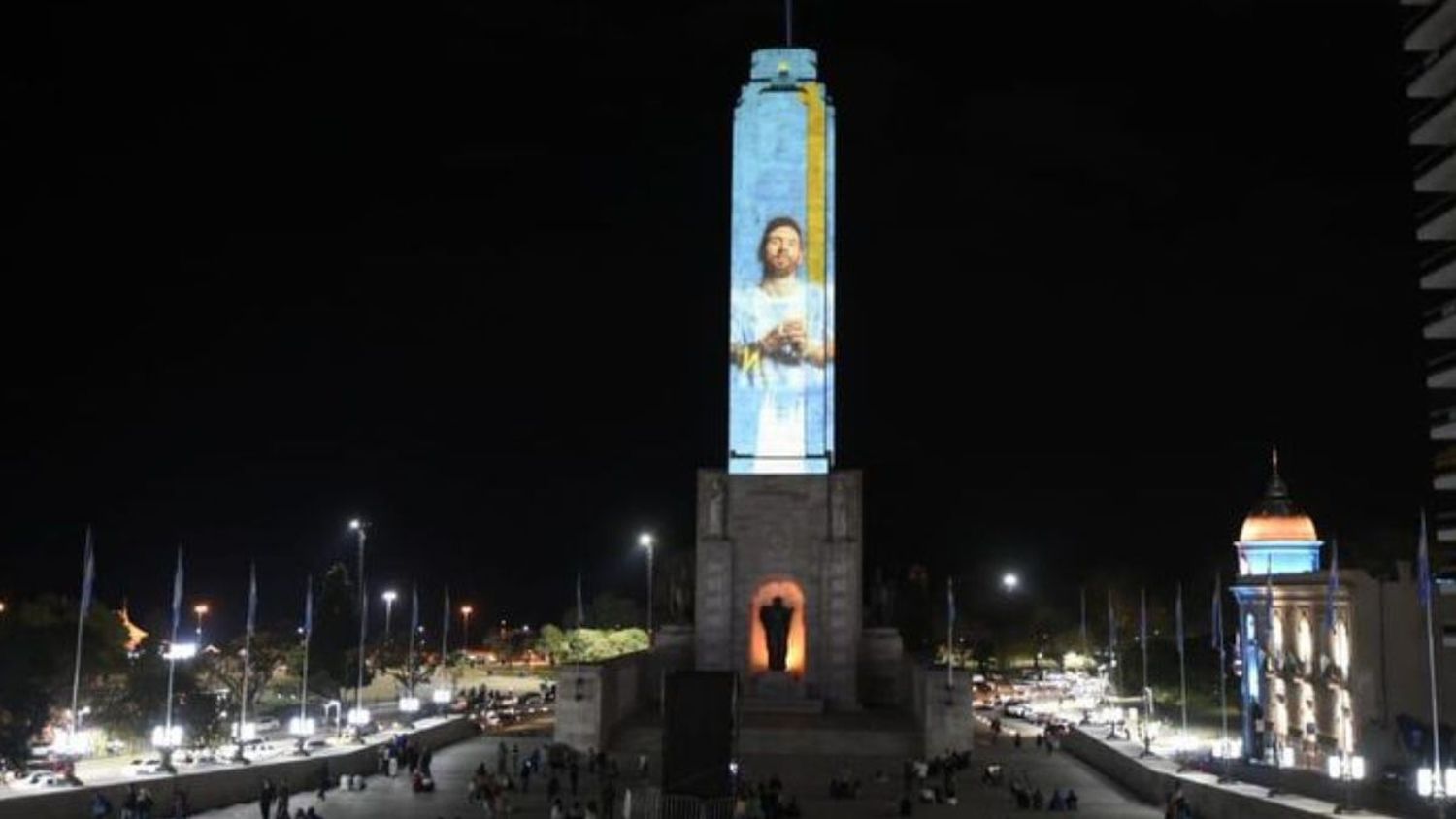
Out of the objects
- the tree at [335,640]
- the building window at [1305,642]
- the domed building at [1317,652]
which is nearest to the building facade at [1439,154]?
the domed building at [1317,652]

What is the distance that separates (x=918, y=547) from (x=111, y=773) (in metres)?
101

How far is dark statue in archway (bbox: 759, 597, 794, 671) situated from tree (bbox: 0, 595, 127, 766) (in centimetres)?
2719

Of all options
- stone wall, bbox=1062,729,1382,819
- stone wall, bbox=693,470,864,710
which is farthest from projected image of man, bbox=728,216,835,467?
stone wall, bbox=1062,729,1382,819

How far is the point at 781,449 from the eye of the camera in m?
61.6

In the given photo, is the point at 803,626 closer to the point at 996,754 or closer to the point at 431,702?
the point at 996,754

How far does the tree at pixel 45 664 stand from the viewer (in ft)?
160

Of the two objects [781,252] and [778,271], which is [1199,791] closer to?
[778,271]

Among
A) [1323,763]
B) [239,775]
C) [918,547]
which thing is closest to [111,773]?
[239,775]

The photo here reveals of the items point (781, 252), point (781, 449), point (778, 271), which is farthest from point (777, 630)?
point (781, 252)

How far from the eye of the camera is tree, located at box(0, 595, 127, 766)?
48.7 m

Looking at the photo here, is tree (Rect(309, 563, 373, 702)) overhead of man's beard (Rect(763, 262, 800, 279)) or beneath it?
beneath

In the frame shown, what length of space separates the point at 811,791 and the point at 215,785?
16804 mm

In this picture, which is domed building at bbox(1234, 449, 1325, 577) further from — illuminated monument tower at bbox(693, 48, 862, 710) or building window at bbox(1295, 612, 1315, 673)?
illuminated monument tower at bbox(693, 48, 862, 710)

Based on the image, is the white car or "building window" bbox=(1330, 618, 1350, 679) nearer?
the white car
